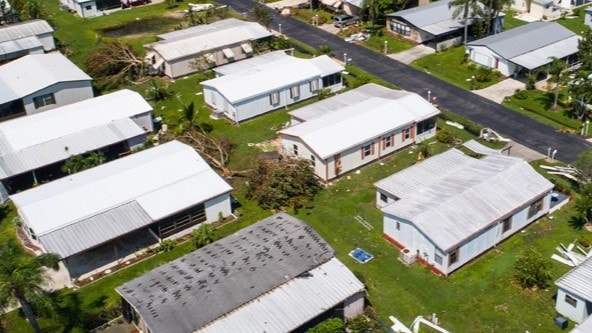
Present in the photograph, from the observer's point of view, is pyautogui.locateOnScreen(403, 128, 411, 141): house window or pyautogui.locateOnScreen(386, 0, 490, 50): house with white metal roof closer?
pyautogui.locateOnScreen(403, 128, 411, 141): house window

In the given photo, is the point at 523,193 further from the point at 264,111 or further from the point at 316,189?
the point at 264,111

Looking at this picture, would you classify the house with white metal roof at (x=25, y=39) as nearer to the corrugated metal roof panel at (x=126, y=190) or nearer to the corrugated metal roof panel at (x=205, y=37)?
the corrugated metal roof panel at (x=205, y=37)

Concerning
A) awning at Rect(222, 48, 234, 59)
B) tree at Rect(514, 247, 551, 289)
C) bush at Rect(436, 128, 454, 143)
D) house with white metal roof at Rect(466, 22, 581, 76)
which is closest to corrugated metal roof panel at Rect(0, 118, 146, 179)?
awning at Rect(222, 48, 234, 59)

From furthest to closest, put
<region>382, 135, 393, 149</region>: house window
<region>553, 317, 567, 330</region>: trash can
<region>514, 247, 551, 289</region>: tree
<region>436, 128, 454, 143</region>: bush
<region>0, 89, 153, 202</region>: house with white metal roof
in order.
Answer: <region>436, 128, 454, 143</region>: bush
<region>382, 135, 393, 149</region>: house window
<region>0, 89, 153, 202</region>: house with white metal roof
<region>514, 247, 551, 289</region>: tree
<region>553, 317, 567, 330</region>: trash can

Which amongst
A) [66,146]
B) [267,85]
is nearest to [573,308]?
[267,85]

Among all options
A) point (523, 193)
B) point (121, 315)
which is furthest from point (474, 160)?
point (121, 315)

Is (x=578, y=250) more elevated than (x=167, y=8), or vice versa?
→ (x=167, y=8)

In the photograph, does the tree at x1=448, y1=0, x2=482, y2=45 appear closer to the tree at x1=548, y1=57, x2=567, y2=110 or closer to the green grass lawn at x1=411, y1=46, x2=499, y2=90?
the green grass lawn at x1=411, y1=46, x2=499, y2=90
